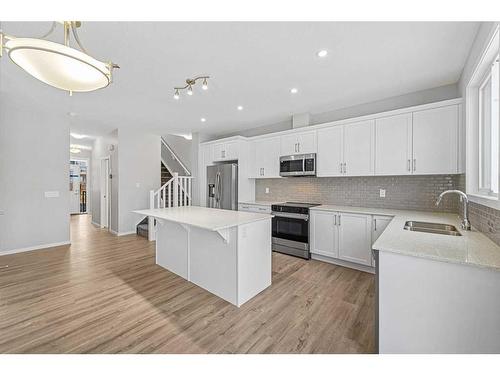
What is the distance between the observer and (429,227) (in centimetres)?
231

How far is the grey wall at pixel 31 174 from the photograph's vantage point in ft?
12.0

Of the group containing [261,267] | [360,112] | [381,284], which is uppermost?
[360,112]

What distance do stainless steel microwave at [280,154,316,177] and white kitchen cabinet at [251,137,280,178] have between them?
7.7 inches

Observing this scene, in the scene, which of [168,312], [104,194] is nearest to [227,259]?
[168,312]

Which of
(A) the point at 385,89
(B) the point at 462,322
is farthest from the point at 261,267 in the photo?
(A) the point at 385,89

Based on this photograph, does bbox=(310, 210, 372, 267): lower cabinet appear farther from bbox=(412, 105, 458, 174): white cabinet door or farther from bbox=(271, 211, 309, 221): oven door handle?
bbox=(412, 105, 458, 174): white cabinet door

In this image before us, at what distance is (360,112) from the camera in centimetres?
361

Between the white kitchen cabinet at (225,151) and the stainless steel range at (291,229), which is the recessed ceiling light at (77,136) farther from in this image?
the stainless steel range at (291,229)

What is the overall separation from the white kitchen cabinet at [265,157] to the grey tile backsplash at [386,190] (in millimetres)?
393

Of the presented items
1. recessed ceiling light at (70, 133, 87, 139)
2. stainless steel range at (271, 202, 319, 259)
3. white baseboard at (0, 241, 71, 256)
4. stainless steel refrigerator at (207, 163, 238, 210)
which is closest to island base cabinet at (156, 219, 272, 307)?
stainless steel range at (271, 202, 319, 259)
